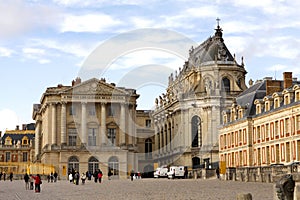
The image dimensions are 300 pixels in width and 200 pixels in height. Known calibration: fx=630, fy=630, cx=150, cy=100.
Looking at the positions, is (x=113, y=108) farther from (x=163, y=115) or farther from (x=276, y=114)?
(x=276, y=114)

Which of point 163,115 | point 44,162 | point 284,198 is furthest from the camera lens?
point 163,115

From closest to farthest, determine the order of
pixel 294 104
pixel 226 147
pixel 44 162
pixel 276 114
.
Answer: pixel 294 104, pixel 276 114, pixel 226 147, pixel 44 162

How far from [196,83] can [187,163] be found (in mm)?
12522

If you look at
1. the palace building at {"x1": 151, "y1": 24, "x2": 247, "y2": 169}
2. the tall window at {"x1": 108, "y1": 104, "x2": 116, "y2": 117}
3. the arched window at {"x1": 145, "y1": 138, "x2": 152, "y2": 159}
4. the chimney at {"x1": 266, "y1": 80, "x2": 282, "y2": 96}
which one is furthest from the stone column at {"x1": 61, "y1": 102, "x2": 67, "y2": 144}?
the chimney at {"x1": 266, "y1": 80, "x2": 282, "y2": 96}

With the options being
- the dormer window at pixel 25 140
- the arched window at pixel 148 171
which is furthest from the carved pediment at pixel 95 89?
the dormer window at pixel 25 140

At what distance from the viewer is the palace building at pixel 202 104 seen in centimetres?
9019

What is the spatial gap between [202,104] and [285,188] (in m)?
81.1

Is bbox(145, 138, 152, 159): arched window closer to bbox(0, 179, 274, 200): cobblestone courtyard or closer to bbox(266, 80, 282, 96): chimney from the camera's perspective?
bbox(266, 80, 282, 96): chimney

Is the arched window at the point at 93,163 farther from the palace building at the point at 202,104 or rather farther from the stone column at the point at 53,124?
the palace building at the point at 202,104

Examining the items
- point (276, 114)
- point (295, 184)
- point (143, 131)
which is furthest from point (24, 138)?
point (295, 184)

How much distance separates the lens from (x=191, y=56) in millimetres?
108625

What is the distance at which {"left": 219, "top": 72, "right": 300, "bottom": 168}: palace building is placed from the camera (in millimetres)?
49344

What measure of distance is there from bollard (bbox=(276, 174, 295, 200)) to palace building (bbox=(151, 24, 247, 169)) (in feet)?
239

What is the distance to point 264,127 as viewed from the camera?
2189 inches
